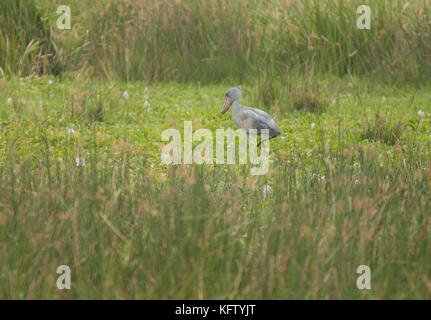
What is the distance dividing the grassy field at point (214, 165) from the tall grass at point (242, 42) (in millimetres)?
32

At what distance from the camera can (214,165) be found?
4391 mm

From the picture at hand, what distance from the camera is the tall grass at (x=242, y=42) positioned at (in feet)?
29.4

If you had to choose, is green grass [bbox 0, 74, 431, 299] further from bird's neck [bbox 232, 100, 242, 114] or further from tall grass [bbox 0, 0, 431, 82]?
tall grass [bbox 0, 0, 431, 82]

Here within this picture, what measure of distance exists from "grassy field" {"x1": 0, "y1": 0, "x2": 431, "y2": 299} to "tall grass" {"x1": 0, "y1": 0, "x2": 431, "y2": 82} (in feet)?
0.11

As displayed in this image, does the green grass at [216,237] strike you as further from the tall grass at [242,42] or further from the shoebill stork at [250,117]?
the tall grass at [242,42]

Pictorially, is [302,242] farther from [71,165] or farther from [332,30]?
[332,30]

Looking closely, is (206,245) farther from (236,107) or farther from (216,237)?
(236,107)

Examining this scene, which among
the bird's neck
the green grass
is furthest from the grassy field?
the bird's neck

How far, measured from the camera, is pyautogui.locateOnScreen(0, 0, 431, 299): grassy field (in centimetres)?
292

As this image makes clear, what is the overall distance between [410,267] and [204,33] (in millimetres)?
6920

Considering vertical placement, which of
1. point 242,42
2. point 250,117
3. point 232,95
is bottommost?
point 250,117

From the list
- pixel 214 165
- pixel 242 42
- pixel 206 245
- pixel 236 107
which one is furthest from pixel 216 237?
pixel 242 42

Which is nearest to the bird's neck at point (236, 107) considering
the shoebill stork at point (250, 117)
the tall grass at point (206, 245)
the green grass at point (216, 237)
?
the shoebill stork at point (250, 117)

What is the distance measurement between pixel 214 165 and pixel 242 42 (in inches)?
207
